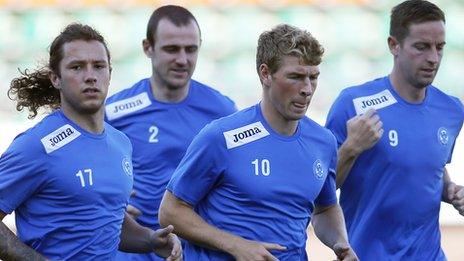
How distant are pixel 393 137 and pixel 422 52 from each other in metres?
0.48

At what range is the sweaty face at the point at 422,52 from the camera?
7391mm

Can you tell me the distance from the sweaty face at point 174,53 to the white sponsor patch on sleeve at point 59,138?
1.94 m

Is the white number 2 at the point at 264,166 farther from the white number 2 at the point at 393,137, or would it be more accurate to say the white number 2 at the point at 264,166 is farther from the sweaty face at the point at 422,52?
the sweaty face at the point at 422,52

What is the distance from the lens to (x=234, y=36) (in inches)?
594

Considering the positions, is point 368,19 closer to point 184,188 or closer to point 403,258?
point 403,258

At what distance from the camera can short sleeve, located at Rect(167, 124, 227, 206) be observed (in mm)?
6258

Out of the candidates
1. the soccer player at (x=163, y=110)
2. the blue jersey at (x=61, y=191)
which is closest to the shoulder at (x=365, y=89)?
the soccer player at (x=163, y=110)

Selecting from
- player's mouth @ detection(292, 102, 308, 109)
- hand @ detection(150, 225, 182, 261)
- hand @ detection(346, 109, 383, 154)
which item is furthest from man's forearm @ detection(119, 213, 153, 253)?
hand @ detection(346, 109, 383, 154)

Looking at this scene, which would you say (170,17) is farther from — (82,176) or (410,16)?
(82,176)

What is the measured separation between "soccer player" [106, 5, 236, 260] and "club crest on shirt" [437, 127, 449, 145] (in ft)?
4.83

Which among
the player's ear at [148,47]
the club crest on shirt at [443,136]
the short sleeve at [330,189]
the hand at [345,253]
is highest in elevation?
the player's ear at [148,47]

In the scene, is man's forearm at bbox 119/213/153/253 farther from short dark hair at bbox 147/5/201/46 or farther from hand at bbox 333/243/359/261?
short dark hair at bbox 147/5/201/46

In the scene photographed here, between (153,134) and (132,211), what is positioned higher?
(153,134)

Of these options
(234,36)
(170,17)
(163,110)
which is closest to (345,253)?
(163,110)
